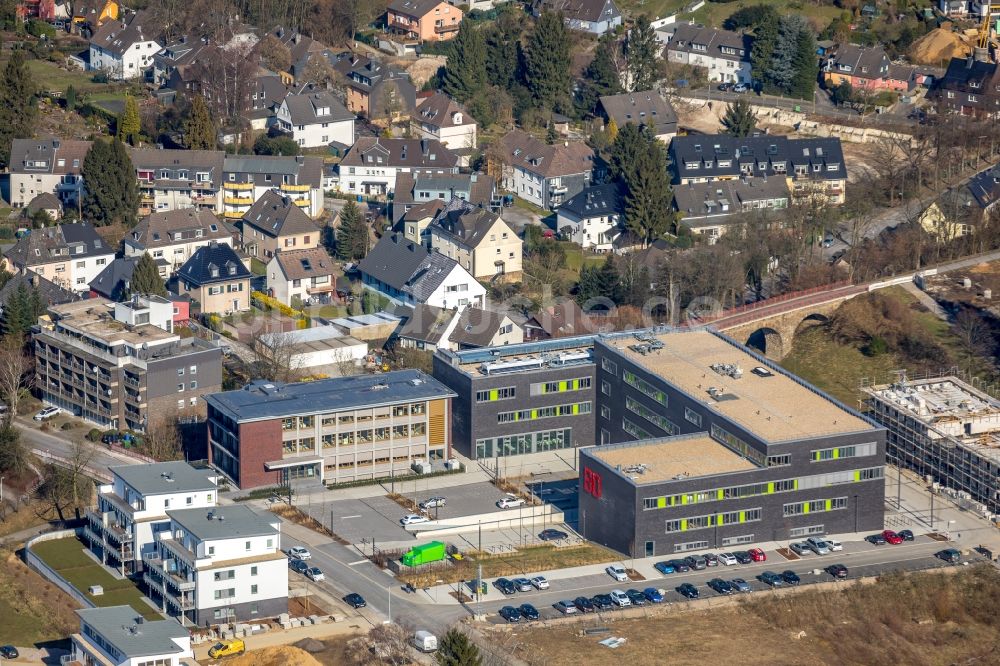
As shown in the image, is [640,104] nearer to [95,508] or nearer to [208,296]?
[208,296]

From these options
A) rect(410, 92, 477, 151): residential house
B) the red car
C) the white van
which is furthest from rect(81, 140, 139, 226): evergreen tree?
the red car

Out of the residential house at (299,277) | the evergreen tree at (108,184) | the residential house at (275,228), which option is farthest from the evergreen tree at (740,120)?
the evergreen tree at (108,184)

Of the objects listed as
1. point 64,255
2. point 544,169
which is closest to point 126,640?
point 64,255

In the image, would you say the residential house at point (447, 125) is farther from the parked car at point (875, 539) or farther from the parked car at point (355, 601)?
the parked car at point (355, 601)

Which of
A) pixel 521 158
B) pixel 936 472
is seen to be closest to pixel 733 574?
pixel 936 472

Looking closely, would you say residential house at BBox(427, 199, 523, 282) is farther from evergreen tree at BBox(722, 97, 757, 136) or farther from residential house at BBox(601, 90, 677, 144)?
residential house at BBox(601, 90, 677, 144)
